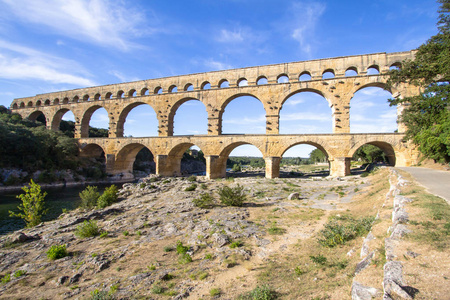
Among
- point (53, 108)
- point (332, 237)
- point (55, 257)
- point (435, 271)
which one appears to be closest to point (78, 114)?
point (53, 108)

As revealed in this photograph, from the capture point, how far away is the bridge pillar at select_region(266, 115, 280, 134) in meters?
21.8

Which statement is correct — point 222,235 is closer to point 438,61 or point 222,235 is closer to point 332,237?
point 332,237

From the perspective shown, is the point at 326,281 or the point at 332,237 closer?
the point at 326,281

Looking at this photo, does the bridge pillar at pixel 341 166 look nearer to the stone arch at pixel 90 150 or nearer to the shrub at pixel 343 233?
the shrub at pixel 343 233

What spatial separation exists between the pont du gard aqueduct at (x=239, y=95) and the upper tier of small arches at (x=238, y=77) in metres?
0.06

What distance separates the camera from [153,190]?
57.7 ft

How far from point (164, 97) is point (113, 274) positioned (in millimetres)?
22937

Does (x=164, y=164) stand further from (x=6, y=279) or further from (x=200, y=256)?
(x=200, y=256)

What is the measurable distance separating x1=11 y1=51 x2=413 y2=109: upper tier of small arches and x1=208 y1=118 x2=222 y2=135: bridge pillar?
12.1 ft

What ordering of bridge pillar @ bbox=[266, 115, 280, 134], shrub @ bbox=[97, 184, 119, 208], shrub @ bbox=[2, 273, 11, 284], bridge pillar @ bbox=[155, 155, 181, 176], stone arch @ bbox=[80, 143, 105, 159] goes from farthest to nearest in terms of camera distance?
stone arch @ bbox=[80, 143, 105, 159] < bridge pillar @ bbox=[155, 155, 181, 176] < bridge pillar @ bbox=[266, 115, 280, 134] < shrub @ bbox=[97, 184, 119, 208] < shrub @ bbox=[2, 273, 11, 284]

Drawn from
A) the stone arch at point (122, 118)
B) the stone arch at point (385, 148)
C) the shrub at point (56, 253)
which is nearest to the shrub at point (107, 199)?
the shrub at point (56, 253)

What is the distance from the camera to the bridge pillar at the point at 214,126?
77.6 ft

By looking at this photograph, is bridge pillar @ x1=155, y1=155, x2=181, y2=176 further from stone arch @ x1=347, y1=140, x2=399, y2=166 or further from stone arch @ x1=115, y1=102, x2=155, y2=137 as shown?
stone arch @ x1=347, y1=140, x2=399, y2=166

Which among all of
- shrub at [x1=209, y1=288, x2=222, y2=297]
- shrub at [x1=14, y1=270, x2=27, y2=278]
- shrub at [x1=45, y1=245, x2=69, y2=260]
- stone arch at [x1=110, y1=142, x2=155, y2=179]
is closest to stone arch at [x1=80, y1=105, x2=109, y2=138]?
stone arch at [x1=110, y1=142, x2=155, y2=179]
